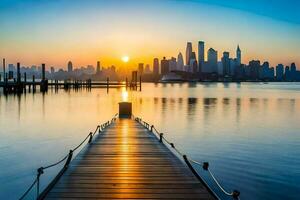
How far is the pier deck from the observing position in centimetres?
1111

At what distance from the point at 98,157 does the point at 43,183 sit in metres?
4.58

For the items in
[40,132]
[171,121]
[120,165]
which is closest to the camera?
[120,165]

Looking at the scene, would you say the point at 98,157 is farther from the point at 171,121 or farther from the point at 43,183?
the point at 171,121

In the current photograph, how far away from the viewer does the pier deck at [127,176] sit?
11.1 metres

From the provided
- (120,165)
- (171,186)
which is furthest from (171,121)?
(171,186)

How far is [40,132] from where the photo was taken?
3844 cm

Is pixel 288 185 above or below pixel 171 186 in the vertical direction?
below

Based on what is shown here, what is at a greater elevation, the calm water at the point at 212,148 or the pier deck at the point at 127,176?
the pier deck at the point at 127,176

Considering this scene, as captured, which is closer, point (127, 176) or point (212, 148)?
point (127, 176)

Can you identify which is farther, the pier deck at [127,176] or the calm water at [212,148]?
the calm water at [212,148]

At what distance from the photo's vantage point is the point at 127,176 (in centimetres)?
1330

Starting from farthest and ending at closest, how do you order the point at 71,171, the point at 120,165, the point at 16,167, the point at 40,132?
1. the point at 40,132
2. the point at 16,167
3. the point at 120,165
4. the point at 71,171

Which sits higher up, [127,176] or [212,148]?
[127,176]

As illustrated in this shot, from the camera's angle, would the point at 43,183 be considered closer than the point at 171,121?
Yes
